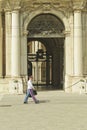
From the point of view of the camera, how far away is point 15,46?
3706 centimetres

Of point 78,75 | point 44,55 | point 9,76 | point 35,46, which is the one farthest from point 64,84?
point 35,46

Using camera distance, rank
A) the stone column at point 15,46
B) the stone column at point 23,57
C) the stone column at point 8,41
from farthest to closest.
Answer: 1. the stone column at point 23,57
2. the stone column at point 8,41
3. the stone column at point 15,46

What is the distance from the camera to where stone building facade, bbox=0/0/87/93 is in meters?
37.1

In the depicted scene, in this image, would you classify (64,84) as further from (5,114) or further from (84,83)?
(5,114)

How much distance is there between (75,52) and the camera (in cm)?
3731

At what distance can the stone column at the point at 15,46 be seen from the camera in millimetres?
37031

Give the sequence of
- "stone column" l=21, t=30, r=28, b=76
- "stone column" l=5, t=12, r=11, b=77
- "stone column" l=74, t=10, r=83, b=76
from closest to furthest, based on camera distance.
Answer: "stone column" l=74, t=10, r=83, b=76
"stone column" l=5, t=12, r=11, b=77
"stone column" l=21, t=30, r=28, b=76

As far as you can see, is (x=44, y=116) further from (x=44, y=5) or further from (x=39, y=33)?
(x=44, y=5)

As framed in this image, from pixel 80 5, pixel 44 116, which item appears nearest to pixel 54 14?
pixel 80 5

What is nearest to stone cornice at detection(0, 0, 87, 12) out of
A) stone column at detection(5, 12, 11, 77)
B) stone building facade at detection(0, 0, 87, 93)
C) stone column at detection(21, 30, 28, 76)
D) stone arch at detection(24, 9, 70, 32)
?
stone building facade at detection(0, 0, 87, 93)

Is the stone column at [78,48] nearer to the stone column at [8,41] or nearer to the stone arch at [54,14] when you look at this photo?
the stone arch at [54,14]

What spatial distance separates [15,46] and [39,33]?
2216 millimetres

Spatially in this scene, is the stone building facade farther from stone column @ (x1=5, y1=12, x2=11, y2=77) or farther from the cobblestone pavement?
the cobblestone pavement

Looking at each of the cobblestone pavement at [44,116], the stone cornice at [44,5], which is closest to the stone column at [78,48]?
the stone cornice at [44,5]
